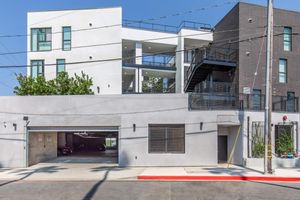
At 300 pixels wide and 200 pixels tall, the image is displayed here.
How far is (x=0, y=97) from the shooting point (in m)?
16.1

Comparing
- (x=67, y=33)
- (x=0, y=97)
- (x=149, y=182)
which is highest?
(x=67, y=33)

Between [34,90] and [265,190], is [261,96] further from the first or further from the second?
[34,90]

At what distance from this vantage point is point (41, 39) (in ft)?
81.3

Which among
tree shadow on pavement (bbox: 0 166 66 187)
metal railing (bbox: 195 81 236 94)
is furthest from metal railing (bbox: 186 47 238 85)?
tree shadow on pavement (bbox: 0 166 66 187)

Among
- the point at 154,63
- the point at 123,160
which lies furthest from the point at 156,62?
the point at 123,160

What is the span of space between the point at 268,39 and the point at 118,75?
47.2 ft

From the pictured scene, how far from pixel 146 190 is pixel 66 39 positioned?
1885cm

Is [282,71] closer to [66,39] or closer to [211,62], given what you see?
[211,62]

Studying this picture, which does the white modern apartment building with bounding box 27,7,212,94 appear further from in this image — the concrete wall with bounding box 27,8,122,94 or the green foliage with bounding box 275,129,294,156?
the green foliage with bounding box 275,129,294,156

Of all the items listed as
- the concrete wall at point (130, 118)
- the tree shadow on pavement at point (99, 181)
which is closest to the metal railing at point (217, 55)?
the concrete wall at point (130, 118)

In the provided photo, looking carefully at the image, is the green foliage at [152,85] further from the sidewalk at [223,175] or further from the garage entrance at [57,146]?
the sidewalk at [223,175]

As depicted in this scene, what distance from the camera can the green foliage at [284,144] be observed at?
1533 centimetres

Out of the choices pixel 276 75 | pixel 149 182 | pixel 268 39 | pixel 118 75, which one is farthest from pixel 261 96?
pixel 118 75

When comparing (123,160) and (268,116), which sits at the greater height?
(268,116)
